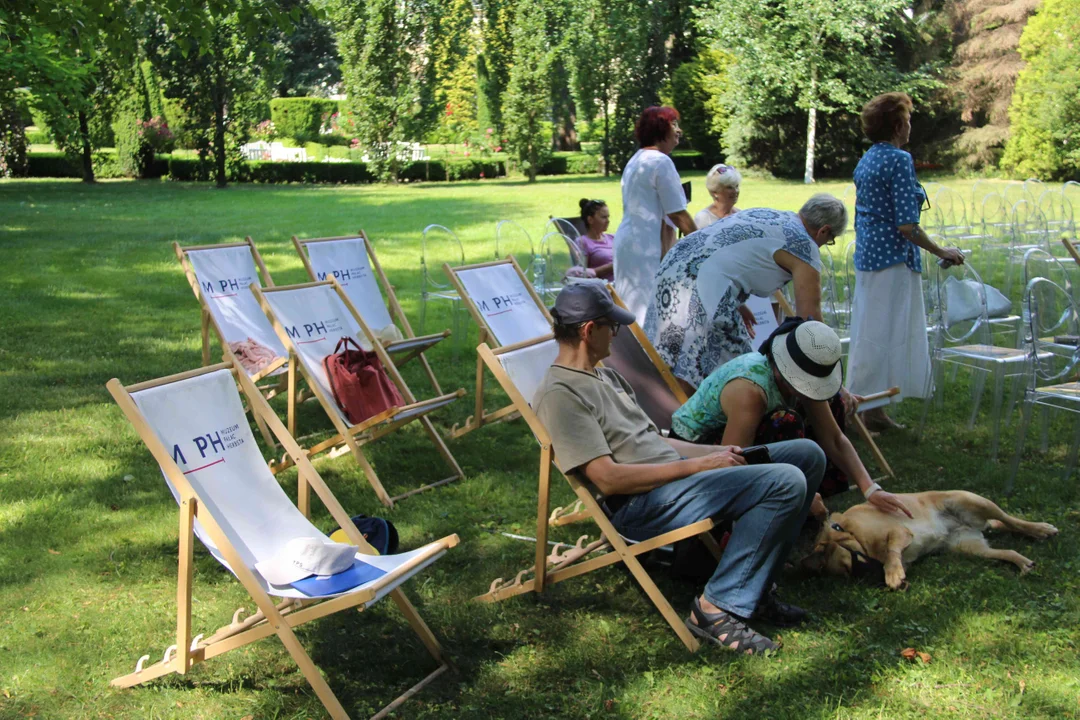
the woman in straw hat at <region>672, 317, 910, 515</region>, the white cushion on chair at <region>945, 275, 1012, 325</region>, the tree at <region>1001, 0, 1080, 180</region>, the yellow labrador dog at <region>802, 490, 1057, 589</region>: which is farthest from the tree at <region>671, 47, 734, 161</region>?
the woman in straw hat at <region>672, 317, 910, 515</region>

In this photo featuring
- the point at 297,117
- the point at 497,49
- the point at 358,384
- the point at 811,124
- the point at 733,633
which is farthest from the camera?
the point at 297,117

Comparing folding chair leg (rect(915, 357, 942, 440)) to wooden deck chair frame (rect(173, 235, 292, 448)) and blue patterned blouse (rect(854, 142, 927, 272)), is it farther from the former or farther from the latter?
wooden deck chair frame (rect(173, 235, 292, 448))

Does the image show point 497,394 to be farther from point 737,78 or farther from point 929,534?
point 737,78

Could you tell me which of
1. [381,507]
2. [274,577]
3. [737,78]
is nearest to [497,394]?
[381,507]

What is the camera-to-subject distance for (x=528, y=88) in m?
28.5

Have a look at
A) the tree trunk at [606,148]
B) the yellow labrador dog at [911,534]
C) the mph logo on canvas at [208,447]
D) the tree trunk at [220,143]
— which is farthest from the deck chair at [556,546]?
the tree trunk at [606,148]

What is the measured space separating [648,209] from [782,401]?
2.19 metres

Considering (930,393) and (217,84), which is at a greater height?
(217,84)

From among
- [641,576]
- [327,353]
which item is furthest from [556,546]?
[327,353]

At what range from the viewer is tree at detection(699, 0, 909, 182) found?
25688mm

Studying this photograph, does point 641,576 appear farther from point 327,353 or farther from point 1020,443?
point 327,353

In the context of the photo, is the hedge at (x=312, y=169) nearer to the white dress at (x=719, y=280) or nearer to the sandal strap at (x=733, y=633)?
the white dress at (x=719, y=280)

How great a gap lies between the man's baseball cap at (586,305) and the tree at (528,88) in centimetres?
2596

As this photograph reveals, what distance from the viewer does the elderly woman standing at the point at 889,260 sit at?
5312 millimetres
